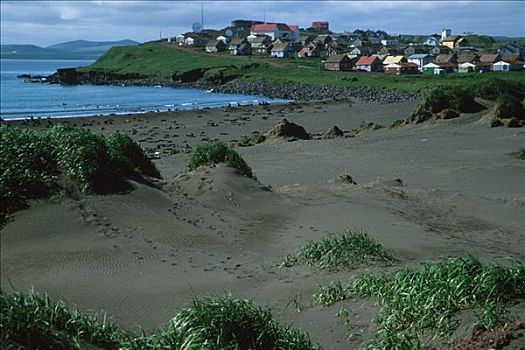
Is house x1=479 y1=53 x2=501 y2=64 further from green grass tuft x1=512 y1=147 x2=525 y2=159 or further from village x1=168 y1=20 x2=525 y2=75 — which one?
green grass tuft x1=512 y1=147 x2=525 y2=159

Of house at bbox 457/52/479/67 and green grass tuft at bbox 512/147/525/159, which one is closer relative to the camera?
green grass tuft at bbox 512/147/525/159

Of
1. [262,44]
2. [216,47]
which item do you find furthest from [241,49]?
[262,44]

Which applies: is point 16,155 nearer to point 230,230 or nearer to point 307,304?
point 230,230

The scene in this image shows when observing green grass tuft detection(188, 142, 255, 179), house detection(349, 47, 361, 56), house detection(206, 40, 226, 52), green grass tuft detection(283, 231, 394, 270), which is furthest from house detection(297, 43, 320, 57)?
green grass tuft detection(283, 231, 394, 270)

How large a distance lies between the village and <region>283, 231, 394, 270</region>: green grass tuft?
8774 cm

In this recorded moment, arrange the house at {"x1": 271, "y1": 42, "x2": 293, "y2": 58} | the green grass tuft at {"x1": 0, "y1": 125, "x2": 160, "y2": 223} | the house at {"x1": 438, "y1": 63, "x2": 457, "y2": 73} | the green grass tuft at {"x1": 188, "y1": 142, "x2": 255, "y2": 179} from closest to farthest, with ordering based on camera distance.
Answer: the green grass tuft at {"x1": 0, "y1": 125, "x2": 160, "y2": 223} → the green grass tuft at {"x1": 188, "y1": 142, "x2": 255, "y2": 179} → the house at {"x1": 438, "y1": 63, "x2": 457, "y2": 73} → the house at {"x1": 271, "y1": 42, "x2": 293, "y2": 58}

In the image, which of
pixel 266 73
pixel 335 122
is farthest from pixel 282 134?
pixel 266 73

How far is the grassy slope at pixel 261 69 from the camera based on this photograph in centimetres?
7703

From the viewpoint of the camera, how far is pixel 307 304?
798 cm

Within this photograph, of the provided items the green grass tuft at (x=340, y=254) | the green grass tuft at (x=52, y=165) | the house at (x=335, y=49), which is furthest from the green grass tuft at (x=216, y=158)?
the house at (x=335, y=49)

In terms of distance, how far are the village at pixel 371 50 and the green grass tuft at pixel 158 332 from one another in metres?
91.6

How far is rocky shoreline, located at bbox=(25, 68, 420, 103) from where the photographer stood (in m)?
68.2

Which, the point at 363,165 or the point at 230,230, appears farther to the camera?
the point at 363,165

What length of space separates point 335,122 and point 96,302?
3679 centimetres
